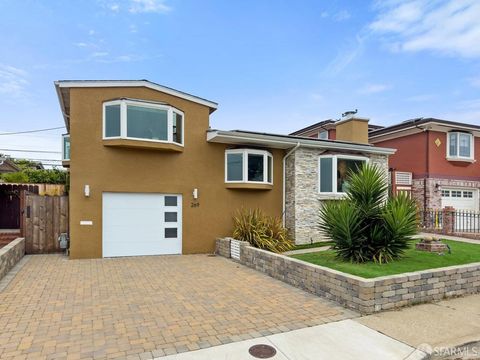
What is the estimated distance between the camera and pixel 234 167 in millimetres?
12102

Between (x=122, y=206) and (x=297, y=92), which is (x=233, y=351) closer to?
(x=122, y=206)

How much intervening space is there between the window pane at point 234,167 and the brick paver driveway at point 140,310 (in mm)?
4155

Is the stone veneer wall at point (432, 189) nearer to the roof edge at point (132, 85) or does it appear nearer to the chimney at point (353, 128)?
the chimney at point (353, 128)

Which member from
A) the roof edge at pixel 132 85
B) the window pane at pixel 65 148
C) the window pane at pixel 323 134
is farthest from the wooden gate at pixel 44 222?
the window pane at pixel 323 134

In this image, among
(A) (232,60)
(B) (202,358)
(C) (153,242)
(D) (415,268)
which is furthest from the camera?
(A) (232,60)

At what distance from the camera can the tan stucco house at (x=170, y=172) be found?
33.9ft

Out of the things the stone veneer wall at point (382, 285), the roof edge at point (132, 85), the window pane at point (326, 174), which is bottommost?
the stone veneer wall at point (382, 285)

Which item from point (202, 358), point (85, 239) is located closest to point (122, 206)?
point (85, 239)

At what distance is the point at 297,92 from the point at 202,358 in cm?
1672

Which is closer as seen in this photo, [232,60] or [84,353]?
[84,353]

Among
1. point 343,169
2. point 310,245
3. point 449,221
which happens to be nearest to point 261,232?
point 310,245

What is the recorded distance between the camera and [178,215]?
11445 millimetres

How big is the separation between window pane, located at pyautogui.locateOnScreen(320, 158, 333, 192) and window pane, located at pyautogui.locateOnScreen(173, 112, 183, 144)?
5717mm

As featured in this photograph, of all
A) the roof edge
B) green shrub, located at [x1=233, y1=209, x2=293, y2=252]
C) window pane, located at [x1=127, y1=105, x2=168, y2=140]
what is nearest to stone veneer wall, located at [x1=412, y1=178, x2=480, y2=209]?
green shrub, located at [x1=233, y1=209, x2=293, y2=252]
